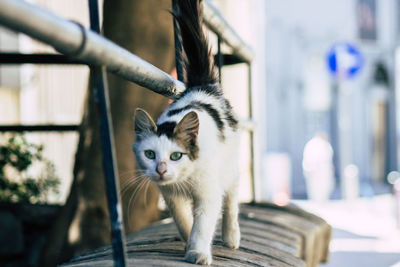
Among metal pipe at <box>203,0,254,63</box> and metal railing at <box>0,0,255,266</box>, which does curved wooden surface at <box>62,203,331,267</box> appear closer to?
metal railing at <box>0,0,255,266</box>

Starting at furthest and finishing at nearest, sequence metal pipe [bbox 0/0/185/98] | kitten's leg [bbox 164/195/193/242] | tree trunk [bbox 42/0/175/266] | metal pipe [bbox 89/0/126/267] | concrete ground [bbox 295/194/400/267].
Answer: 1. concrete ground [bbox 295/194/400/267]
2. tree trunk [bbox 42/0/175/266]
3. kitten's leg [bbox 164/195/193/242]
4. metal pipe [bbox 89/0/126/267]
5. metal pipe [bbox 0/0/185/98]

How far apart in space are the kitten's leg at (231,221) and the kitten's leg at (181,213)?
0.16 metres

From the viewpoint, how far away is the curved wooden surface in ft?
5.10

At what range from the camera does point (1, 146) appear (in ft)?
13.8

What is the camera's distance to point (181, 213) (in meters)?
2.01

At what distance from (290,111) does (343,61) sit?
643cm

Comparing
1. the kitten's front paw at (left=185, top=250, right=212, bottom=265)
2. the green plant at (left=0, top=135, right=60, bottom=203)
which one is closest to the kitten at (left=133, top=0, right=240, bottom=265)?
the kitten's front paw at (left=185, top=250, right=212, bottom=265)

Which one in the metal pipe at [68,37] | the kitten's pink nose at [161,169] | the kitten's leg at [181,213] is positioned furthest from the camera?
the kitten's leg at [181,213]

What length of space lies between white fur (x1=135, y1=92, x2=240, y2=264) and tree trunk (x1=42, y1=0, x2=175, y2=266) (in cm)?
146

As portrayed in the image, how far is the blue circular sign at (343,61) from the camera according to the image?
859 centimetres

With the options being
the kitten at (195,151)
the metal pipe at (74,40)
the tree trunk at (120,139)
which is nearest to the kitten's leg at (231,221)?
the kitten at (195,151)

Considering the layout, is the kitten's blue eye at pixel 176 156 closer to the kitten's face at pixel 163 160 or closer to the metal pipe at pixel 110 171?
the kitten's face at pixel 163 160

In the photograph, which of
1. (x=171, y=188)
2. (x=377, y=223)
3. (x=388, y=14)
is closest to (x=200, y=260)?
(x=171, y=188)

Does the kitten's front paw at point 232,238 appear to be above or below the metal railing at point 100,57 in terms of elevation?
below
